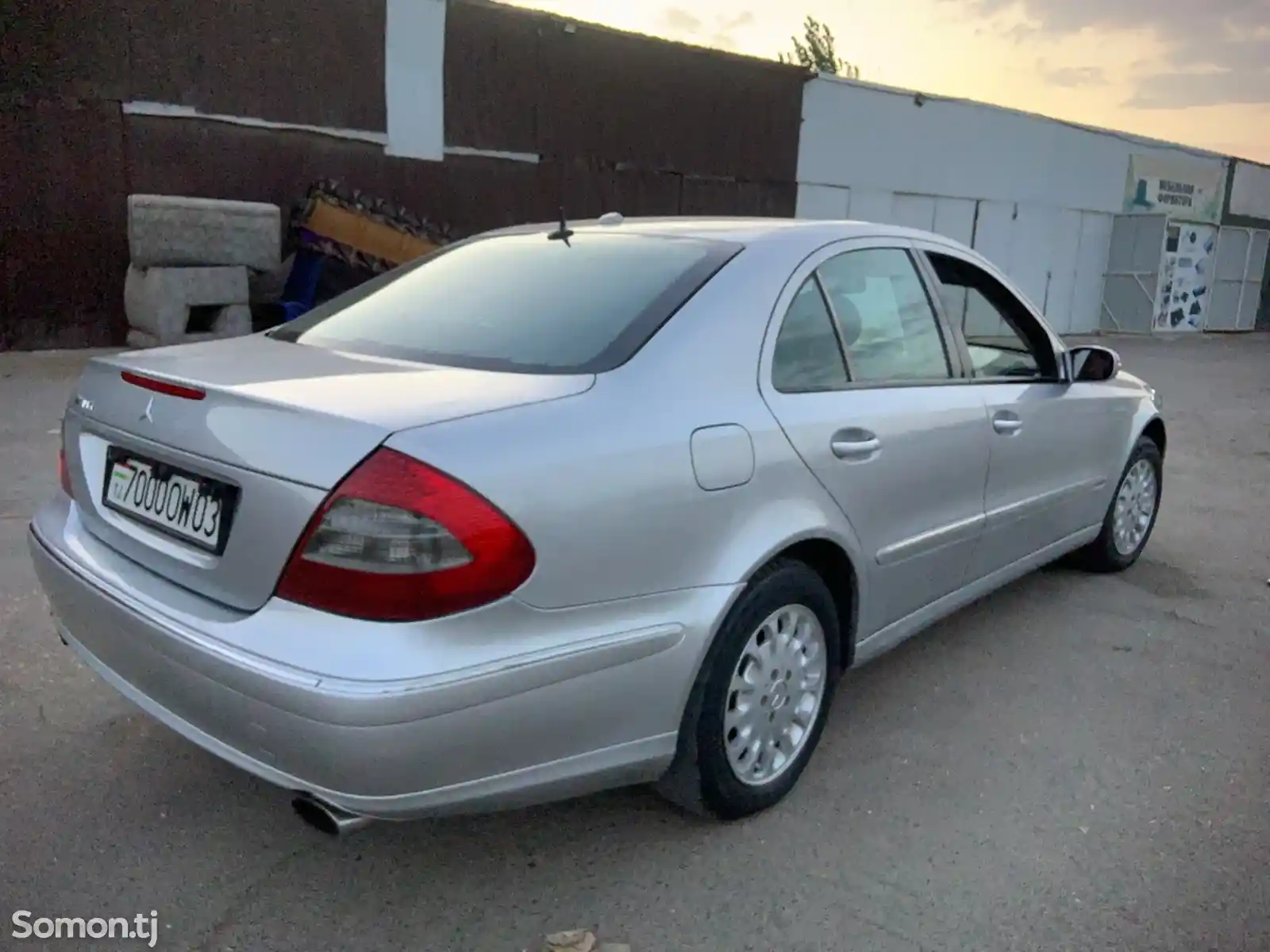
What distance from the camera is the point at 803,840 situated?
8.72 ft

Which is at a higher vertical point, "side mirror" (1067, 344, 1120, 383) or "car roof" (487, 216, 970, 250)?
"car roof" (487, 216, 970, 250)

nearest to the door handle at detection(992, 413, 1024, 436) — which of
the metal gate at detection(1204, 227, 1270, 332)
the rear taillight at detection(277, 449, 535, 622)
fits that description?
the rear taillight at detection(277, 449, 535, 622)

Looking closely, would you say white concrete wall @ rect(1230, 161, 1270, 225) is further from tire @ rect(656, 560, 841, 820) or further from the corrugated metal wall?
tire @ rect(656, 560, 841, 820)

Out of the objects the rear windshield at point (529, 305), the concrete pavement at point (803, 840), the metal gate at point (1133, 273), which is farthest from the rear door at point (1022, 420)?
the metal gate at point (1133, 273)

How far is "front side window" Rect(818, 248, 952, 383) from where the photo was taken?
10.0ft

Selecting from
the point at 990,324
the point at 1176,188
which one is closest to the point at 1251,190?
the point at 1176,188

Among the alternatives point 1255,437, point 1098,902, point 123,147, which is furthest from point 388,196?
point 1098,902

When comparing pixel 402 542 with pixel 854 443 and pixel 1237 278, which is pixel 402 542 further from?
pixel 1237 278

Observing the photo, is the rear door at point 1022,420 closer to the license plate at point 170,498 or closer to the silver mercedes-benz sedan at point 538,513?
the silver mercedes-benz sedan at point 538,513

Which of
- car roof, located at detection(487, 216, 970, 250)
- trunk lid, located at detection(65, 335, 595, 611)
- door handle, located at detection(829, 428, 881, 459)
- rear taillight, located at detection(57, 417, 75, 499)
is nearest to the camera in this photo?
trunk lid, located at detection(65, 335, 595, 611)

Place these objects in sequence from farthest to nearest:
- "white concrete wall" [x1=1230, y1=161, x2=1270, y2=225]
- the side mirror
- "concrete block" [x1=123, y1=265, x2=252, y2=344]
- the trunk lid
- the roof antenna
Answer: "white concrete wall" [x1=1230, y1=161, x2=1270, y2=225], "concrete block" [x1=123, y1=265, x2=252, y2=344], the side mirror, the roof antenna, the trunk lid

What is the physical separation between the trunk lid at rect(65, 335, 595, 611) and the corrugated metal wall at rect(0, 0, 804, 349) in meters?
9.30

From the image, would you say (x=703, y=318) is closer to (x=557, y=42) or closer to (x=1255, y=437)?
(x=1255, y=437)

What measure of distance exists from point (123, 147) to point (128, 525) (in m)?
9.91
